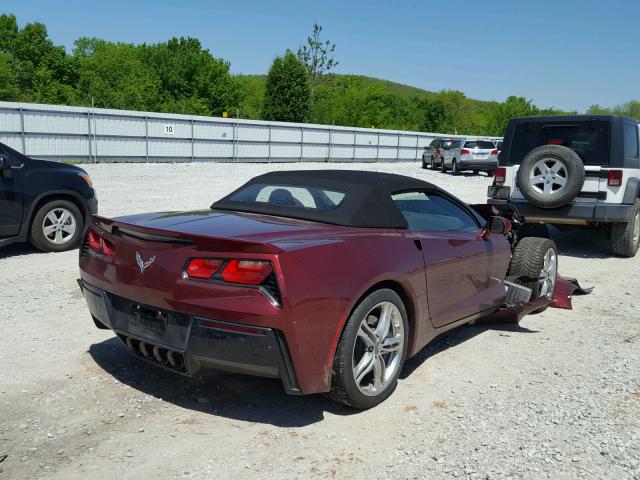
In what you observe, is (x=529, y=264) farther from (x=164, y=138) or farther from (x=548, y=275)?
(x=164, y=138)

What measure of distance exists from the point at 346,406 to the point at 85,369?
179 cm

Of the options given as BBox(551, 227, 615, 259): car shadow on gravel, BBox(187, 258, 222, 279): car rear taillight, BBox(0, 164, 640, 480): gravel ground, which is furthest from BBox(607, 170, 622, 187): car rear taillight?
BBox(187, 258, 222, 279): car rear taillight

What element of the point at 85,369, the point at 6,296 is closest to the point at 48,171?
the point at 6,296

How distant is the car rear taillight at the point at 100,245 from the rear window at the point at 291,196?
1.08m

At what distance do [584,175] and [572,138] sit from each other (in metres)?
0.78

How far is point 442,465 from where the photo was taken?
3.00 meters

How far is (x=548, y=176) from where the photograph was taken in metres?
8.62

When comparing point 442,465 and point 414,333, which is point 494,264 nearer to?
point 414,333

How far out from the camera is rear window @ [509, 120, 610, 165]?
340 inches

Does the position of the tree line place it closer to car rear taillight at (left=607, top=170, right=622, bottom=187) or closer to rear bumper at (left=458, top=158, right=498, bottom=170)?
rear bumper at (left=458, top=158, right=498, bottom=170)

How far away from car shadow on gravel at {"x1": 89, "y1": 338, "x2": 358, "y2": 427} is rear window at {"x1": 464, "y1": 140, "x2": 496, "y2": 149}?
2560 centimetres

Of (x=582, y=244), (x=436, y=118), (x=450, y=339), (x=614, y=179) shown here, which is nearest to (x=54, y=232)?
(x=450, y=339)

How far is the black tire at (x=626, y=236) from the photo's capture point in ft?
29.3

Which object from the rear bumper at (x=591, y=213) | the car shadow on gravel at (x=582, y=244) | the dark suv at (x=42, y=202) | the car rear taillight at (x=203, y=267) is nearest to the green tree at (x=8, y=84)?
the dark suv at (x=42, y=202)
